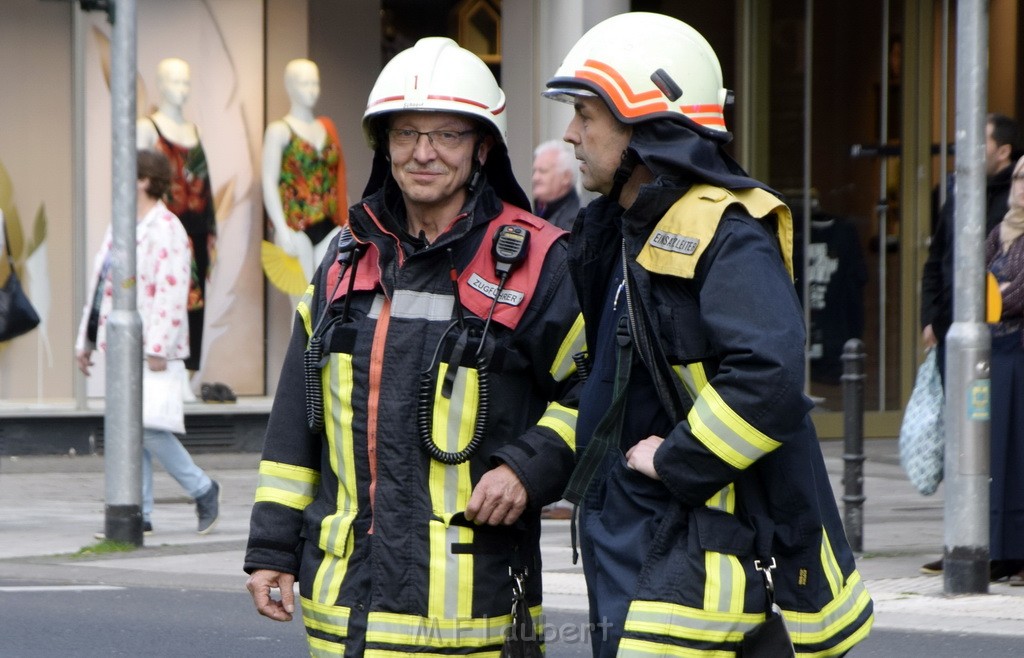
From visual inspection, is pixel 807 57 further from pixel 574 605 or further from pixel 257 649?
pixel 257 649

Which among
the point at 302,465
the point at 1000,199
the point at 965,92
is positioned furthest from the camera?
the point at 1000,199

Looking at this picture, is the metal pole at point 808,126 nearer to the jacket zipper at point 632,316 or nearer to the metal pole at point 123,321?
the metal pole at point 123,321

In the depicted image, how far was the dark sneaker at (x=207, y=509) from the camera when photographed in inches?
360

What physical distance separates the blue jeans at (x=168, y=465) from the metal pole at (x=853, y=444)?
3441 mm

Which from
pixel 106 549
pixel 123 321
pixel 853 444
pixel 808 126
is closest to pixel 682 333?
pixel 853 444

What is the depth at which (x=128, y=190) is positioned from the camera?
27.6ft

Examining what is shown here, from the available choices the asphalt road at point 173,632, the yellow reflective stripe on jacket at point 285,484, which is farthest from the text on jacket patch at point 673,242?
the asphalt road at point 173,632

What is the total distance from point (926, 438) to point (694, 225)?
5119 mm

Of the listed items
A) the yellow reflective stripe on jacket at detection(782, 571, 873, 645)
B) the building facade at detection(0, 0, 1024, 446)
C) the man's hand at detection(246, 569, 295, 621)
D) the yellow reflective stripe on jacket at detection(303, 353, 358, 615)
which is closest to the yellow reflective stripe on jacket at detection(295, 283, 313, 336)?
the yellow reflective stripe on jacket at detection(303, 353, 358, 615)

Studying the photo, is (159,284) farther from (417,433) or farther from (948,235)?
(417,433)

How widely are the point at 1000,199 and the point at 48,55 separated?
7.29 meters

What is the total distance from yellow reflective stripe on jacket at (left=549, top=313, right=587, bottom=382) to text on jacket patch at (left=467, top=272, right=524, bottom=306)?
5.5 inches

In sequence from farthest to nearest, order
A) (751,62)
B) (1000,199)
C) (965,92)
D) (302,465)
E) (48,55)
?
(751,62) < (48,55) < (1000,199) < (965,92) < (302,465)

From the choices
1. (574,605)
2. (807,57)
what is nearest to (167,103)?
(807,57)
